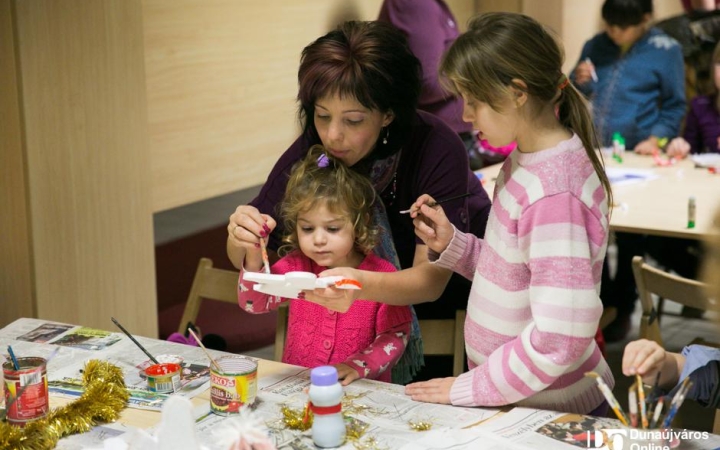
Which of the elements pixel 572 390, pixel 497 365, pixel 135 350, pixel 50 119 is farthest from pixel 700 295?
pixel 50 119

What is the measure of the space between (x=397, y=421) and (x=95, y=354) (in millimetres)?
832

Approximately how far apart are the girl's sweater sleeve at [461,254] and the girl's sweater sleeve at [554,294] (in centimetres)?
31

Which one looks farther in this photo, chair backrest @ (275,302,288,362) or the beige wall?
the beige wall

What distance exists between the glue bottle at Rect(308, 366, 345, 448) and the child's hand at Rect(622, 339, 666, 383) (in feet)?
1.76

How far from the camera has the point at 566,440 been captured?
1742mm

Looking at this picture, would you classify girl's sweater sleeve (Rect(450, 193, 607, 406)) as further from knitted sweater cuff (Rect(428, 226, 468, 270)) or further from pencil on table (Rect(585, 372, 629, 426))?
knitted sweater cuff (Rect(428, 226, 468, 270))

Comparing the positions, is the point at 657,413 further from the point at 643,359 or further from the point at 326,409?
the point at 326,409

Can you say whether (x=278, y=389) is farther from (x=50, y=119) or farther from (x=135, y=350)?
(x=50, y=119)

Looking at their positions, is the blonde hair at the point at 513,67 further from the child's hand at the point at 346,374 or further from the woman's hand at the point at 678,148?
the woman's hand at the point at 678,148

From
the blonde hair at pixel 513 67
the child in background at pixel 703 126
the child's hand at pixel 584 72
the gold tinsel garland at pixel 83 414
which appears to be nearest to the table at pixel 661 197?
the child in background at pixel 703 126

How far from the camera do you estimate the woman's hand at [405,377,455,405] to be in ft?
6.33

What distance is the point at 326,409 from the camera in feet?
5.69

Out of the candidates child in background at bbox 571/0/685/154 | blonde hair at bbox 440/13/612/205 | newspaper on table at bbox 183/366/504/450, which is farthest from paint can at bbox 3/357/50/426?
child in background at bbox 571/0/685/154

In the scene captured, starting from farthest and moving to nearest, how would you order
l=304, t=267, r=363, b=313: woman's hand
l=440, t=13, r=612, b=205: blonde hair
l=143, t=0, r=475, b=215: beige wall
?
1. l=143, t=0, r=475, b=215: beige wall
2. l=304, t=267, r=363, b=313: woman's hand
3. l=440, t=13, r=612, b=205: blonde hair
